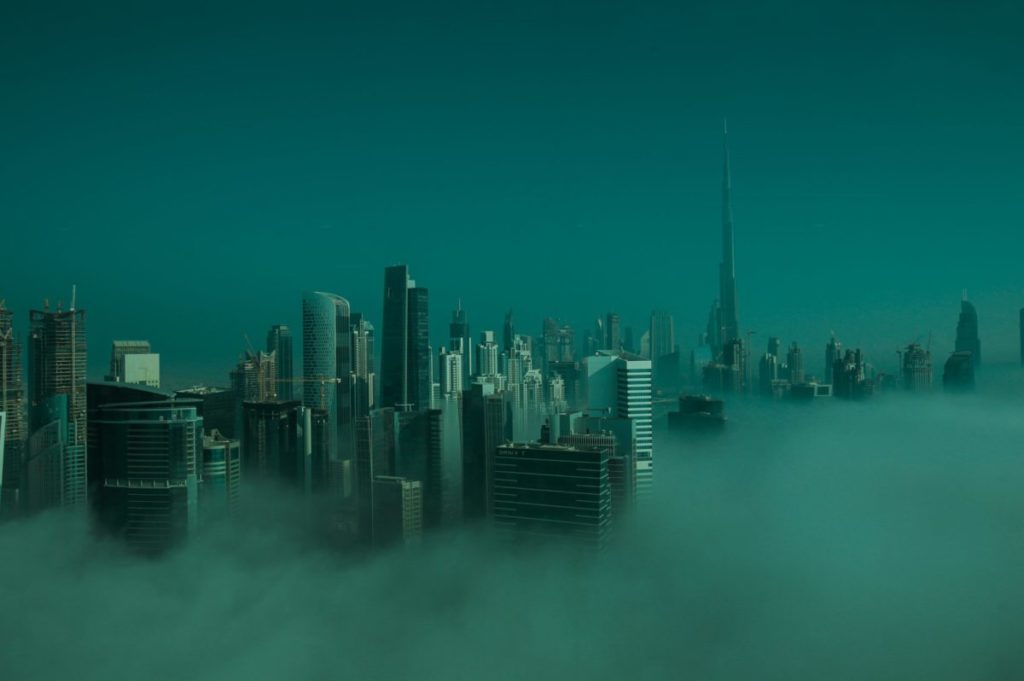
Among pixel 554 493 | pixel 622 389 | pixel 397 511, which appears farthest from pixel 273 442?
pixel 622 389

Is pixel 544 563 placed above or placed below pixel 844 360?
below

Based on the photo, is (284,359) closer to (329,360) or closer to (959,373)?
(329,360)

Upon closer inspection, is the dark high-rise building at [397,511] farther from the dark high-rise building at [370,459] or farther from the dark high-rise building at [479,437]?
the dark high-rise building at [479,437]

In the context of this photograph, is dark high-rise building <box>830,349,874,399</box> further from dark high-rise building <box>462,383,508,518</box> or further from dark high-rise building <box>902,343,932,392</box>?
dark high-rise building <box>462,383,508,518</box>

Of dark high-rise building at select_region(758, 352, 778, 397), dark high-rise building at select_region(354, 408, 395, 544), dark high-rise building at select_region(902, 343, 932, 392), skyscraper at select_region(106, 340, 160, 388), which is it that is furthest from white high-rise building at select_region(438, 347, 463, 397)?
dark high-rise building at select_region(902, 343, 932, 392)

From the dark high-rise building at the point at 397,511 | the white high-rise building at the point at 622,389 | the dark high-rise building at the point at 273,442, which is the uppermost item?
the white high-rise building at the point at 622,389

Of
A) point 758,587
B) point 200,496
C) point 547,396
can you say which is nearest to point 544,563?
point 758,587

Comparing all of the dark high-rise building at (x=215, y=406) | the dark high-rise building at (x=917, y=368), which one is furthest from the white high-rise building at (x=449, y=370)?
the dark high-rise building at (x=917, y=368)

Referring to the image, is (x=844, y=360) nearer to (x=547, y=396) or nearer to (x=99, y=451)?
(x=547, y=396)
